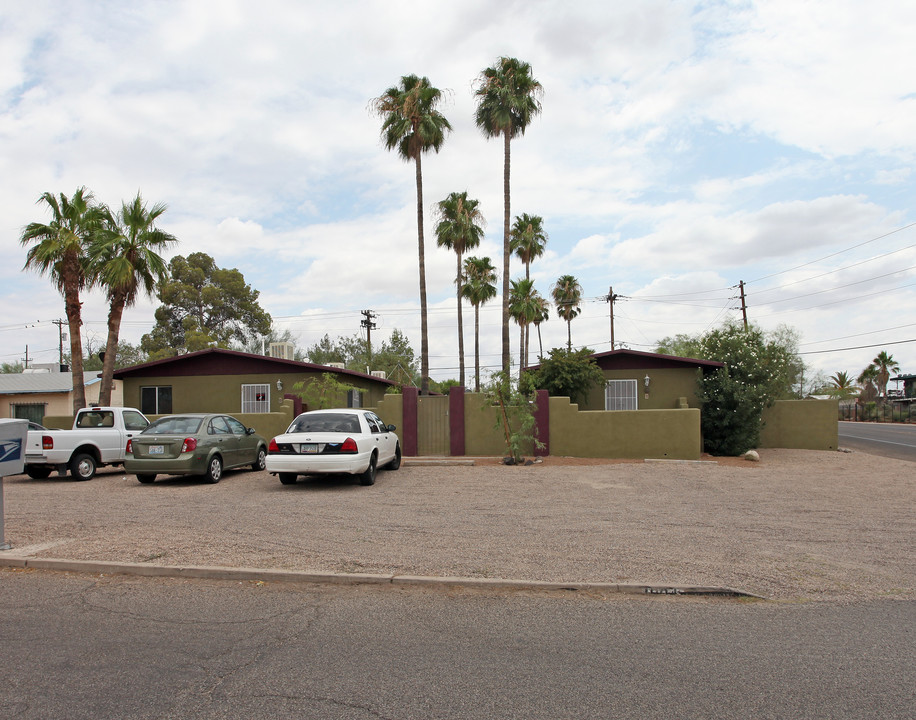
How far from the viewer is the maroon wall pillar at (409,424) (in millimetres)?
19688

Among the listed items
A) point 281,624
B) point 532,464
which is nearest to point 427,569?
point 281,624

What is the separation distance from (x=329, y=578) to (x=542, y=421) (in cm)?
1328

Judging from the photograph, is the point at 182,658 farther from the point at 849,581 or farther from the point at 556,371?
the point at 556,371

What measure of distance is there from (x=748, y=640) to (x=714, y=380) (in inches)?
696

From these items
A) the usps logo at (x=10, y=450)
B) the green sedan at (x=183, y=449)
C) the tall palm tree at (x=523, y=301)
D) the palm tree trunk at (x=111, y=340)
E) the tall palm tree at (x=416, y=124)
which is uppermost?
the tall palm tree at (x=416, y=124)

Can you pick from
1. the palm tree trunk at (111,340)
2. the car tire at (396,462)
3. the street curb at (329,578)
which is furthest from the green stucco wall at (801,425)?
the palm tree trunk at (111,340)

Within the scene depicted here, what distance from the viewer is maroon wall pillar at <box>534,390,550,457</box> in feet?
63.1

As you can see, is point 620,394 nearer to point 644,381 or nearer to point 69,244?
point 644,381

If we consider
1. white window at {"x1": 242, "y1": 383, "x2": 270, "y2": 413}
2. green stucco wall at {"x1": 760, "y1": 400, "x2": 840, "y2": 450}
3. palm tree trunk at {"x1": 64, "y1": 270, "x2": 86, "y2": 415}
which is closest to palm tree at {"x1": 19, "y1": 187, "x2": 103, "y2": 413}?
palm tree trunk at {"x1": 64, "y1": 270, "x2": 86, "y2": 415}

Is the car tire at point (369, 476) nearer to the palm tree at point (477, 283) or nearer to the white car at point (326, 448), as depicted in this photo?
the white car at point (326, 448)

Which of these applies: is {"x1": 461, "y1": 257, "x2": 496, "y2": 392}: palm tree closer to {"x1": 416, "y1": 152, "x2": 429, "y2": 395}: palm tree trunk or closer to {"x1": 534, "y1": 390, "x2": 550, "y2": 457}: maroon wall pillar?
{"x1": 416, "y1": 152, "x2": 429, "y2": 395}: palm tree trunk

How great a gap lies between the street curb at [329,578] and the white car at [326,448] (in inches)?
222

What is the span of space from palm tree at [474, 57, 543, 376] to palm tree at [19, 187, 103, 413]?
14050 millimetres

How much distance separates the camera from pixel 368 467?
13.3 metres
